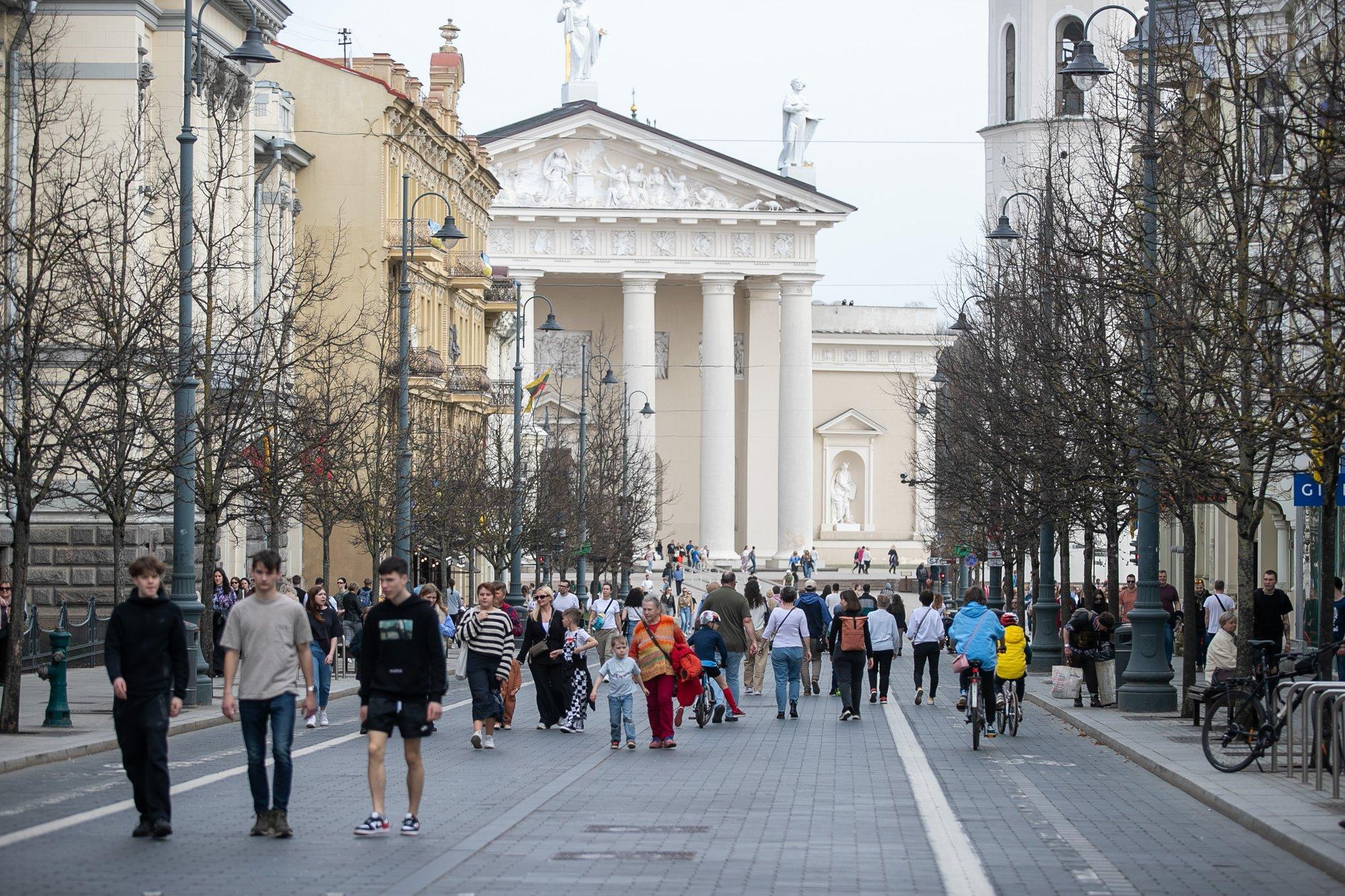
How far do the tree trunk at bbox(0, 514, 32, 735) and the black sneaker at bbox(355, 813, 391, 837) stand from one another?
7.45m

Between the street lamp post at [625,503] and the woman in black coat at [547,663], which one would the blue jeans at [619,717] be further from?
the street lamp post at [625,503]

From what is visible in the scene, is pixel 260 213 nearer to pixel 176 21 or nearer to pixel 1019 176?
pixel 176 21

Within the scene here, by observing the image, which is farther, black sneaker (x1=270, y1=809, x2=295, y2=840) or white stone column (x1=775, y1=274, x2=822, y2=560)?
white stone column (x1=775, y1=274, x2=822, y2=560)

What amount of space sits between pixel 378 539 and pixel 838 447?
74.2 m

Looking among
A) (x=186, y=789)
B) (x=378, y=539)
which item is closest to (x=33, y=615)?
(x=378, y=539)

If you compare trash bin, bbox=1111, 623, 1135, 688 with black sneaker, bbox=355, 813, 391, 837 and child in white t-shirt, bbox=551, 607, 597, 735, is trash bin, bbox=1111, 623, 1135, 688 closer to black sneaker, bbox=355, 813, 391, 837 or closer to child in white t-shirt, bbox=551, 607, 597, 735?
child in white t-shirt, bbox=551, 607, 597, 735

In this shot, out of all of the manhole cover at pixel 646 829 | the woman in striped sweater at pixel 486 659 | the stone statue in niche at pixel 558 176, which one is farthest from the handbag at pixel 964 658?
the stone statue in niche at pixel 558 176

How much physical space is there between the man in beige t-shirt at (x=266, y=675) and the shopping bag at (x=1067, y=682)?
15.0 metres

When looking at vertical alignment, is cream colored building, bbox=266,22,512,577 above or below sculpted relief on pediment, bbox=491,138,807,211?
below

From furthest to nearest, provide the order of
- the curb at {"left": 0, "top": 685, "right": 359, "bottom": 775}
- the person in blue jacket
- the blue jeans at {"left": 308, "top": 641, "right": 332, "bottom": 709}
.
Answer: the blue jeans at {"left": 308, "top": 641, "right": 332, "bottom": 709}, the person in blue jacket, the curb at {"left": 0, "top": 685, "right": 359, "bottom": 775}

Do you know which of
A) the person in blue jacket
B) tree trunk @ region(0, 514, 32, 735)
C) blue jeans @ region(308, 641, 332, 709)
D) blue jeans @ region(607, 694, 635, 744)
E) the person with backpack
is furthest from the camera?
the person with backpack

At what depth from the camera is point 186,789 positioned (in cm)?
1546

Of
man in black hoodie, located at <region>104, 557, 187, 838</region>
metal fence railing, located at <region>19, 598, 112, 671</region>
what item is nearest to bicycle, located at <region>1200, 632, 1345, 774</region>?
man in black hoodie, located at <region>104, 557, 187, 838</region>

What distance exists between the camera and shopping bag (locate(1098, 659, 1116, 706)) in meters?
26.1
